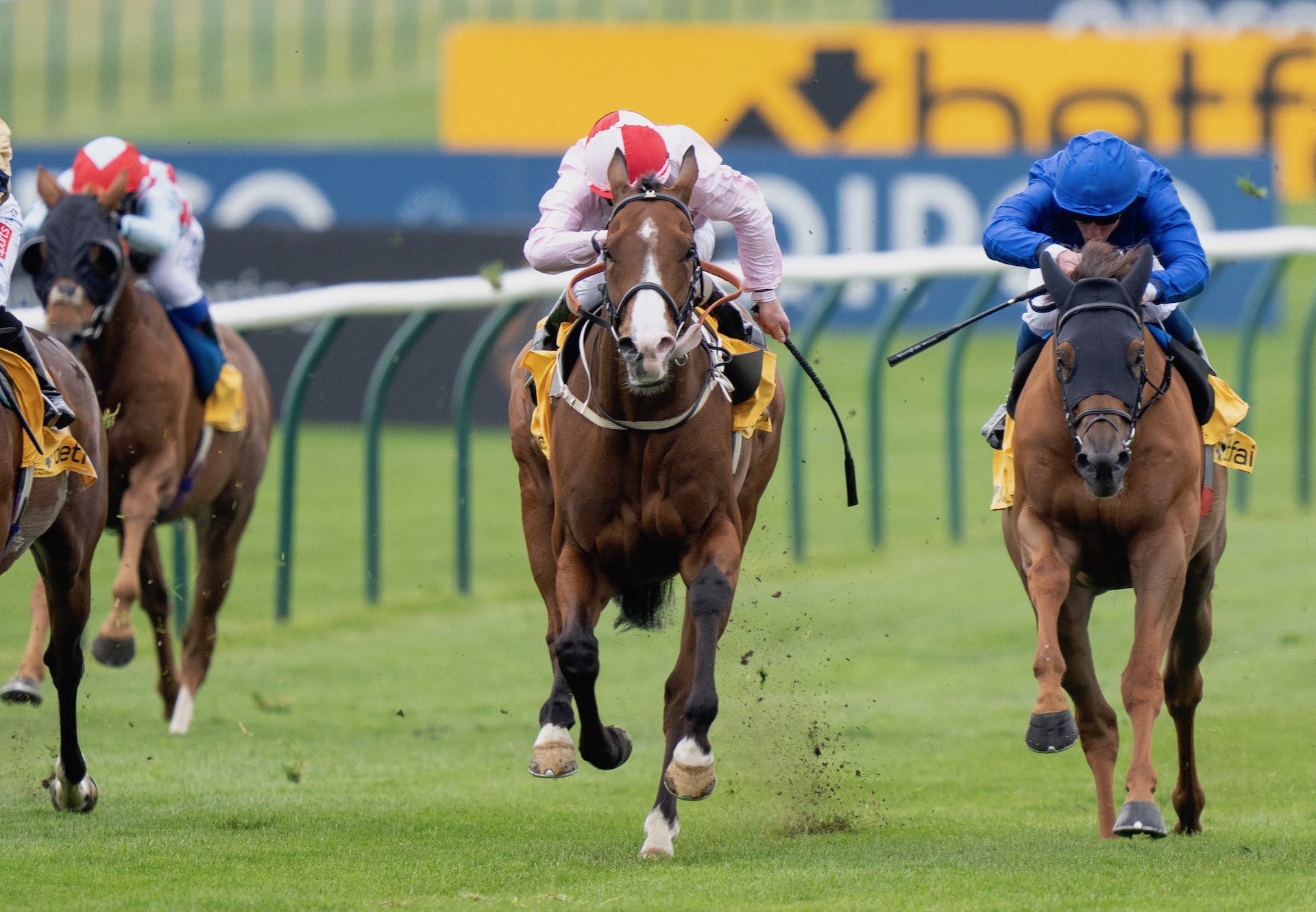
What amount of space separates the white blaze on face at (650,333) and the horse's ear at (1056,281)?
1.24 m

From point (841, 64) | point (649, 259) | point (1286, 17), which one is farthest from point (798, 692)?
point (1286, 17)

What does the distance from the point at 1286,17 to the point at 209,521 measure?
19.2 metres

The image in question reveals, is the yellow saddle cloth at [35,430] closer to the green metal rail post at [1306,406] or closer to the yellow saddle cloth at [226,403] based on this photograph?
the yellow saddle cloth at [226,403]

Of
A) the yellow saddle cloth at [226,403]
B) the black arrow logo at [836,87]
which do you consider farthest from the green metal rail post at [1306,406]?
the black arrow logo at [836,87]

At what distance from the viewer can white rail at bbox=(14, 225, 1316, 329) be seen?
9.82 m

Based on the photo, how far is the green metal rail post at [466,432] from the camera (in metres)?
10.2

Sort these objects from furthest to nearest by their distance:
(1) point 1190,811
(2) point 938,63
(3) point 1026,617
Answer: (2) point 938,63
(3) point 1026,617
(1) point 1190,811

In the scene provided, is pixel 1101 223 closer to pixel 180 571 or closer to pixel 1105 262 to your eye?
pixel 1105 262

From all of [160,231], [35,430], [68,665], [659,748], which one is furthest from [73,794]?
[160,231]

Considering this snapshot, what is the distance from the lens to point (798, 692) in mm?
8680

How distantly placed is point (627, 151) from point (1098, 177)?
1341mm

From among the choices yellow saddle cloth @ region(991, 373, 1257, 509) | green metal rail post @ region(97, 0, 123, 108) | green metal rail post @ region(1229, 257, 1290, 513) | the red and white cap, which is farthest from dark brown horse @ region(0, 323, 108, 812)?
green metal rail post @ region(97, 0, 123, 108)

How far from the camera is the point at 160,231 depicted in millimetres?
8070

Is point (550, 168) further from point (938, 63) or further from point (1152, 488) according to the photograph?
point (1152, 488)
